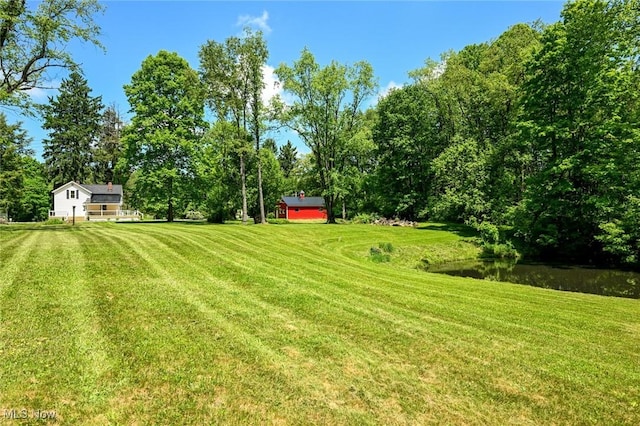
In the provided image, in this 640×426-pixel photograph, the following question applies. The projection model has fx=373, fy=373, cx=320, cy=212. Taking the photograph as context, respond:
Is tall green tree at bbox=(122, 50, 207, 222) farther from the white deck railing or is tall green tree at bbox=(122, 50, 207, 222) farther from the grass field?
the grass field

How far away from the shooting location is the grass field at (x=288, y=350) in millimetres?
3965

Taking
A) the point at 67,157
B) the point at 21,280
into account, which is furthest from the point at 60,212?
the point at 21,280

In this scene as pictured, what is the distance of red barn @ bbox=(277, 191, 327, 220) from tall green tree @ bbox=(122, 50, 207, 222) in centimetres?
2627

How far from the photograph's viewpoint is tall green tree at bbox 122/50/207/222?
30.8 meters

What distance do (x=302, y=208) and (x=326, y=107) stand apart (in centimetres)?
2552

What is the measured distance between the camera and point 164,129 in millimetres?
31234

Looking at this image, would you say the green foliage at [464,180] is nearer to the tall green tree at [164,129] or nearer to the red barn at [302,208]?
the tall green tree at [164,129]

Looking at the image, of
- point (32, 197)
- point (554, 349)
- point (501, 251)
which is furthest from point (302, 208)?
point (554, 349)

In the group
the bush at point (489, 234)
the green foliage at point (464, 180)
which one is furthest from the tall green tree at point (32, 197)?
the bush at point (489, 234)

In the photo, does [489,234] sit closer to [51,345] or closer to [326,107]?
[326,107]

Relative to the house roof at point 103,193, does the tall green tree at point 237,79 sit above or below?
above

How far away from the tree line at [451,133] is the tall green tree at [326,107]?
0.42 ft

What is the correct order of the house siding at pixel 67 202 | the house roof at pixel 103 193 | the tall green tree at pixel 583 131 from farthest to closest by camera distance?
the house roof at pixel 103 193, the house siding at pixel 67 202, the tall green tree at pixel 583 131

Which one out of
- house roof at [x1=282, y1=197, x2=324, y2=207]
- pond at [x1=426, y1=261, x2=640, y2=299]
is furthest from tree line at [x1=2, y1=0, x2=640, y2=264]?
house roof at [x1=282, y1=197, x2=324, y2=207]
